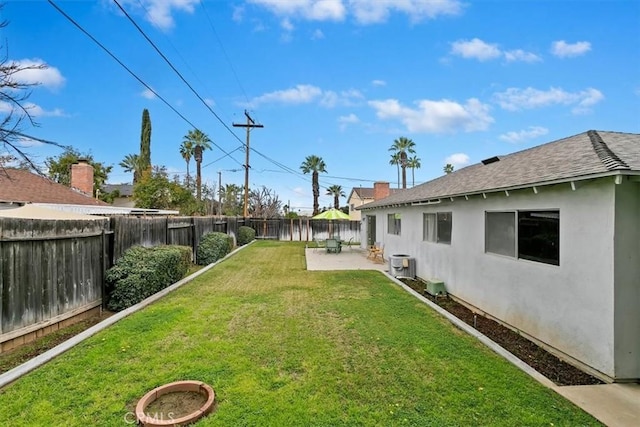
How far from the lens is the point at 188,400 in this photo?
342 centimetres

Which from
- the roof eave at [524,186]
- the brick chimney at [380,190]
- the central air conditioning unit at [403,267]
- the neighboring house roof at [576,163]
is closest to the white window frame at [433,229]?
the roof eave at [524,186]

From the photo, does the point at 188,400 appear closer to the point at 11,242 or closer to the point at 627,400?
the point at 11,242

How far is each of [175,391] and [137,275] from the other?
14.1 ft

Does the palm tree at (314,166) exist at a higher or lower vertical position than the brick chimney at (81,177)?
higher

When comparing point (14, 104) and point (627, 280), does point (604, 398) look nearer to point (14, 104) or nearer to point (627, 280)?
point (627, 280)

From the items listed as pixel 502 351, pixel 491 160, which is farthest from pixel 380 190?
pixel 502 351

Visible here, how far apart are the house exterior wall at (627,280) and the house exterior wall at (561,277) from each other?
0.07 metres

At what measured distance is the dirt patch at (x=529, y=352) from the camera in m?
4.07

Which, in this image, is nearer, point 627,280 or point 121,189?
point 627,280

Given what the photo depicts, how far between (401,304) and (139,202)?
79.9 ft

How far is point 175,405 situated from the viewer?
3318mm

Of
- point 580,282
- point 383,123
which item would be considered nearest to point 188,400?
point 580,282

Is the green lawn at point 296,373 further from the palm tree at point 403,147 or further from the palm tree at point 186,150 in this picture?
the palm tree at point 403,147

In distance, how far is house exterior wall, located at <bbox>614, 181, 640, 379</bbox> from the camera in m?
3.88
